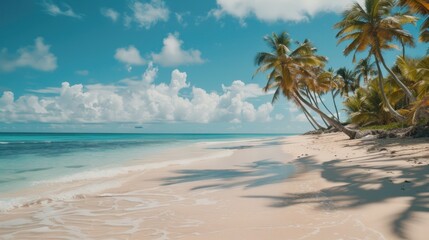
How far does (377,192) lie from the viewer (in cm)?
545

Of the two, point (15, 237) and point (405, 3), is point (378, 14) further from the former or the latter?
point (15, 237)

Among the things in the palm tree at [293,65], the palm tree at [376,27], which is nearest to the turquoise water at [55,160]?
the palm tree at [293,65]

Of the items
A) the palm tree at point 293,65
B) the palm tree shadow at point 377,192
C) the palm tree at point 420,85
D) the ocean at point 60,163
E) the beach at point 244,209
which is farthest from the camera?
the palm tree at point 293,65

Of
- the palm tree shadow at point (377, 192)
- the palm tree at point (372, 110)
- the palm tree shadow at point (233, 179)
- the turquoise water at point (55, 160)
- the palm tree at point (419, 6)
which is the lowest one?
the turquoise water at point (55, 160)

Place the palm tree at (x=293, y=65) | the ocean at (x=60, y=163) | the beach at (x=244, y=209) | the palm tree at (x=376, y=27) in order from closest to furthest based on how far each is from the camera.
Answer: the beach at (x=244, y=209)
the ocean at (x=60, y=163)
the palm tree at (x=376, y=27)
the palm tree at (x=293, y=65)

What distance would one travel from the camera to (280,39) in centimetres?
2478

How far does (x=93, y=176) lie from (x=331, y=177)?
7634 mm

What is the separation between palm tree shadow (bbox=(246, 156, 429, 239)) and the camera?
14.0ft

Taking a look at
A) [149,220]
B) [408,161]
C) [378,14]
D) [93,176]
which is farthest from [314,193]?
[378,14]

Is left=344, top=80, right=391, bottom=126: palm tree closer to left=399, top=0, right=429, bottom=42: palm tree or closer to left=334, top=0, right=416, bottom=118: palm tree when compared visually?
left=334, top=0, right=416, bottom=118: palm tree

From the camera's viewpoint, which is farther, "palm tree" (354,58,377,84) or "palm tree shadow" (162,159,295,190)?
"palm tree" (354,58,377,84)

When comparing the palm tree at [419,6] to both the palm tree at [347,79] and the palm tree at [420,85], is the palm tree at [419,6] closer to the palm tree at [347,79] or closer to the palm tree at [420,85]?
the palm tree at [420,85]

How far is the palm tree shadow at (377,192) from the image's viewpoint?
4.26 metres

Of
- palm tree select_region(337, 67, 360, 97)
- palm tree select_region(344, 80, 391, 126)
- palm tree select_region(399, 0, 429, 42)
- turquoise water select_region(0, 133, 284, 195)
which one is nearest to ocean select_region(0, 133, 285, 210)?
turquoise water select_region(0, 133, 284, 195)
